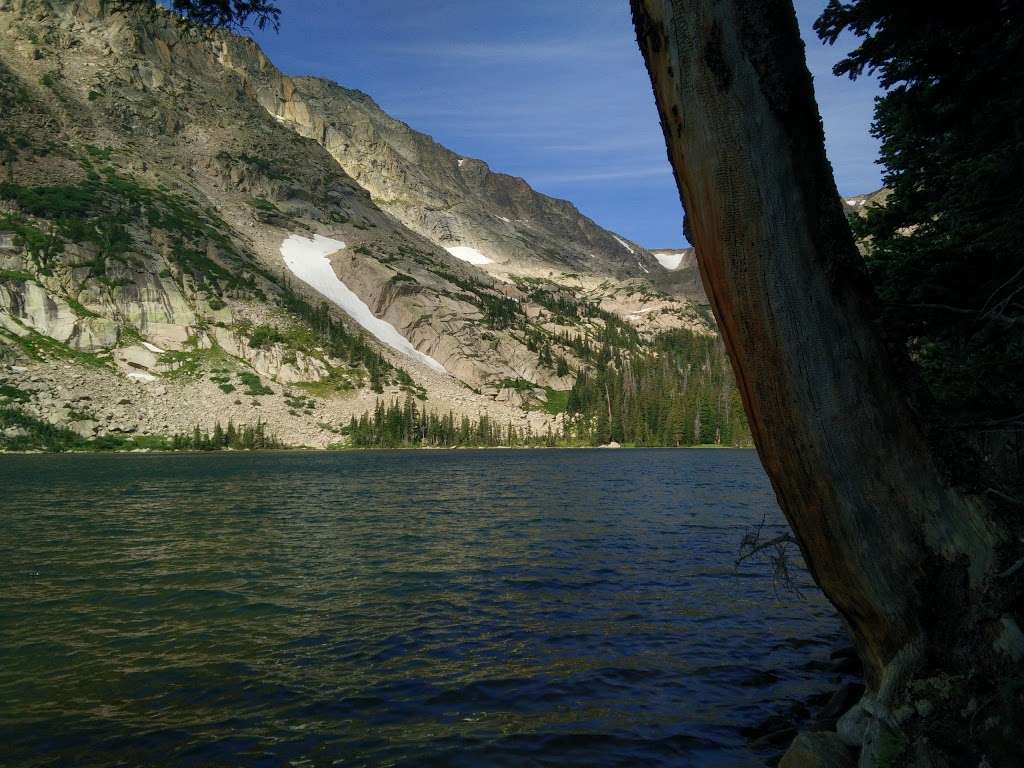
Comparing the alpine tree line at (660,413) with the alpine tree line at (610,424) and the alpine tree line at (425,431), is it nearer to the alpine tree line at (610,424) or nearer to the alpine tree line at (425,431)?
the alpine tree line at (610,424)

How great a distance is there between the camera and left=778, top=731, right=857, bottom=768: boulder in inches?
215

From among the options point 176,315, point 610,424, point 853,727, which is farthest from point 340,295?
point 853,727

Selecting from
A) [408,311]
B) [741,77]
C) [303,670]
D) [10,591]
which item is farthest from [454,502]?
[408,311]

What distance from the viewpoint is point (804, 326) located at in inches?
140

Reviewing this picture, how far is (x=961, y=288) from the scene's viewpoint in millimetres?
8508

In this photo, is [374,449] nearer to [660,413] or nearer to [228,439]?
[228,439]

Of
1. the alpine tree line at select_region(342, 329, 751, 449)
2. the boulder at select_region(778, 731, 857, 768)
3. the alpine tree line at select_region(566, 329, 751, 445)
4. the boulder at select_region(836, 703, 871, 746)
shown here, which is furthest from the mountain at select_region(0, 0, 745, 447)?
the boulder at select_region(836, 703, 871, 746)

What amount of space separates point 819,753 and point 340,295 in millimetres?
192676

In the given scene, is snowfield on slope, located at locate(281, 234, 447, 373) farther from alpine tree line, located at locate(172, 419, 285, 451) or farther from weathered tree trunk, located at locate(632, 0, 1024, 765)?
weathered tree trunk, located at locate(632, 0, 1024, 765)

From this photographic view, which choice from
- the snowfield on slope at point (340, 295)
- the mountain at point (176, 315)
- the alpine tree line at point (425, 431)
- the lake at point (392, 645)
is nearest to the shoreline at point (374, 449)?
the alpine tree line at point (425, 431)

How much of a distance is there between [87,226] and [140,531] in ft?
474

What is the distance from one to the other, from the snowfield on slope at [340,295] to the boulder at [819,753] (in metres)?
173

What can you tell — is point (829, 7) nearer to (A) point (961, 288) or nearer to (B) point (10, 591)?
(A) point (961, 288)

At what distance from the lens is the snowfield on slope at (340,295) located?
18138 cm
